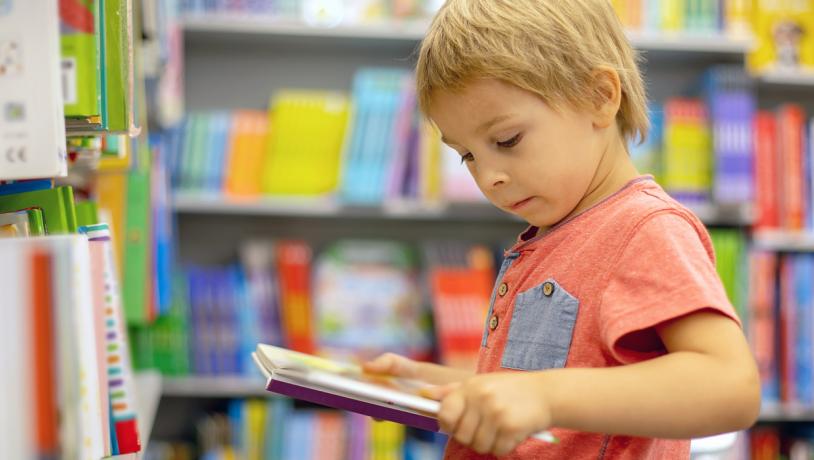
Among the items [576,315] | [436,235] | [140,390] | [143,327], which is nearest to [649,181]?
[576,315]

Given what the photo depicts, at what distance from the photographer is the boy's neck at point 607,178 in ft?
2.89

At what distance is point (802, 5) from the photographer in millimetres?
2525

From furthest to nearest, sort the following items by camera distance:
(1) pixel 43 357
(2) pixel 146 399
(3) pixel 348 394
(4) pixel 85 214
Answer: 1. (2) pixel 146 399
2. (4) pixel 85 214
3. (3) pixel 348 394
4. (1) pixel 43 357

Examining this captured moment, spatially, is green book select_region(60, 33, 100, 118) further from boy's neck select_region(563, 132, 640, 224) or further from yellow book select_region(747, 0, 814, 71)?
yellow book select_region(747, 0, 814, 71)

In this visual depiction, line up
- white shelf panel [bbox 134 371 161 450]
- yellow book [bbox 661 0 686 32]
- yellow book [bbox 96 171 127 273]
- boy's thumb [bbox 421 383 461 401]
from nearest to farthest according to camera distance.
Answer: boy's thumb [bbox 421 383 461 401]
white shelf panel [bbox 134 371 161 450]
yellow book [bbox 96 171 127 273]
yellow book [bbox 661 0 686 32]

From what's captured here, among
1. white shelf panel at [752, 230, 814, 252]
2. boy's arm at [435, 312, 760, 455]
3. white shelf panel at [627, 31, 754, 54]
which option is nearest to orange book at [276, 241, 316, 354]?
white shelf panel at [627, 31, 754, 54]

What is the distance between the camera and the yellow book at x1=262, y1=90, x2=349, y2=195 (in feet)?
7.63

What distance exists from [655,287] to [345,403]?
285mm

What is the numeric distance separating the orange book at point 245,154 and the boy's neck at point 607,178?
61.8 inches

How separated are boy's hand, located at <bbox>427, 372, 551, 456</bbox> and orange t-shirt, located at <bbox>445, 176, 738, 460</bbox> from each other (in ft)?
0.35

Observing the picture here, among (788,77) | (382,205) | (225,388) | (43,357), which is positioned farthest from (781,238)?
(43,357)

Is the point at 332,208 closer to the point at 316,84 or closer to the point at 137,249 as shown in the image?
the point at 316,84

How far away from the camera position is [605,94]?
87 centimetres

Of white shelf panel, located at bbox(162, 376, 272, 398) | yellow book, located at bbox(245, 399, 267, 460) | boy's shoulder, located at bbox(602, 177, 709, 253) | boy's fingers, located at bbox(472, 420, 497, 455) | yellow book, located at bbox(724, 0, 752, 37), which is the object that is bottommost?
yellow book, located at bbox(245, 399, 267, 460)
